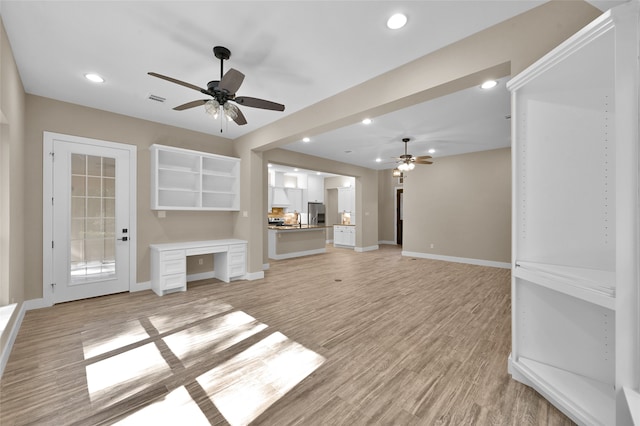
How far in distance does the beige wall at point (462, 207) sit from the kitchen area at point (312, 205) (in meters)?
2.52

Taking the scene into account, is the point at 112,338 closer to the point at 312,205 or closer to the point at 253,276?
the point at 253,276

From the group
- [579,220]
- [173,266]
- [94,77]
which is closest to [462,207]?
[579,220]

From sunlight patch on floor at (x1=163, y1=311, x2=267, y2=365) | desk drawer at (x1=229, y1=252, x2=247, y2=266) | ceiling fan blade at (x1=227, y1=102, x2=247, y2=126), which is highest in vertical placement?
ceiling fan blade at (x1=227, y1=102, x2=247, y2=126)

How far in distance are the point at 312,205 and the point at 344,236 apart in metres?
1.72

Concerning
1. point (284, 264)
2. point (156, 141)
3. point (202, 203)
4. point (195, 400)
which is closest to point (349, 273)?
point (284, 264)

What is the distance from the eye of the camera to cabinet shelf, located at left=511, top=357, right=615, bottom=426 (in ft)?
4.97

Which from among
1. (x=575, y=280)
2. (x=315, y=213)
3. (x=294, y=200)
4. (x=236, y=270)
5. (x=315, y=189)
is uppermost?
(x=315, y=189)

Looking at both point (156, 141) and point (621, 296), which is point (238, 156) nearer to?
point (156, 141)

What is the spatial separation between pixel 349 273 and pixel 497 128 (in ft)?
13.3

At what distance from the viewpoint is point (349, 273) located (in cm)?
571

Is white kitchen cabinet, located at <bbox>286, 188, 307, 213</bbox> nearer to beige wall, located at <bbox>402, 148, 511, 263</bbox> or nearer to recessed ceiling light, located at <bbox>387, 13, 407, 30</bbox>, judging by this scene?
beige wall, located at <bbox>402, 148, 511, 263</bbox>

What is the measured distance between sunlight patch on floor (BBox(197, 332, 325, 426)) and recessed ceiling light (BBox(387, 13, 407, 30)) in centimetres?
299

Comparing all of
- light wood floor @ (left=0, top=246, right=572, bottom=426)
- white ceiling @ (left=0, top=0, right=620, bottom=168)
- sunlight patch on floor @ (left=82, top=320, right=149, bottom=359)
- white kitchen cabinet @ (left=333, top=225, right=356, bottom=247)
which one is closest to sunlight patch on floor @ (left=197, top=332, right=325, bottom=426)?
light wood floor @ (left=0, top=246, right=572, bottom=426)

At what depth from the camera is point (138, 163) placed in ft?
14.6
